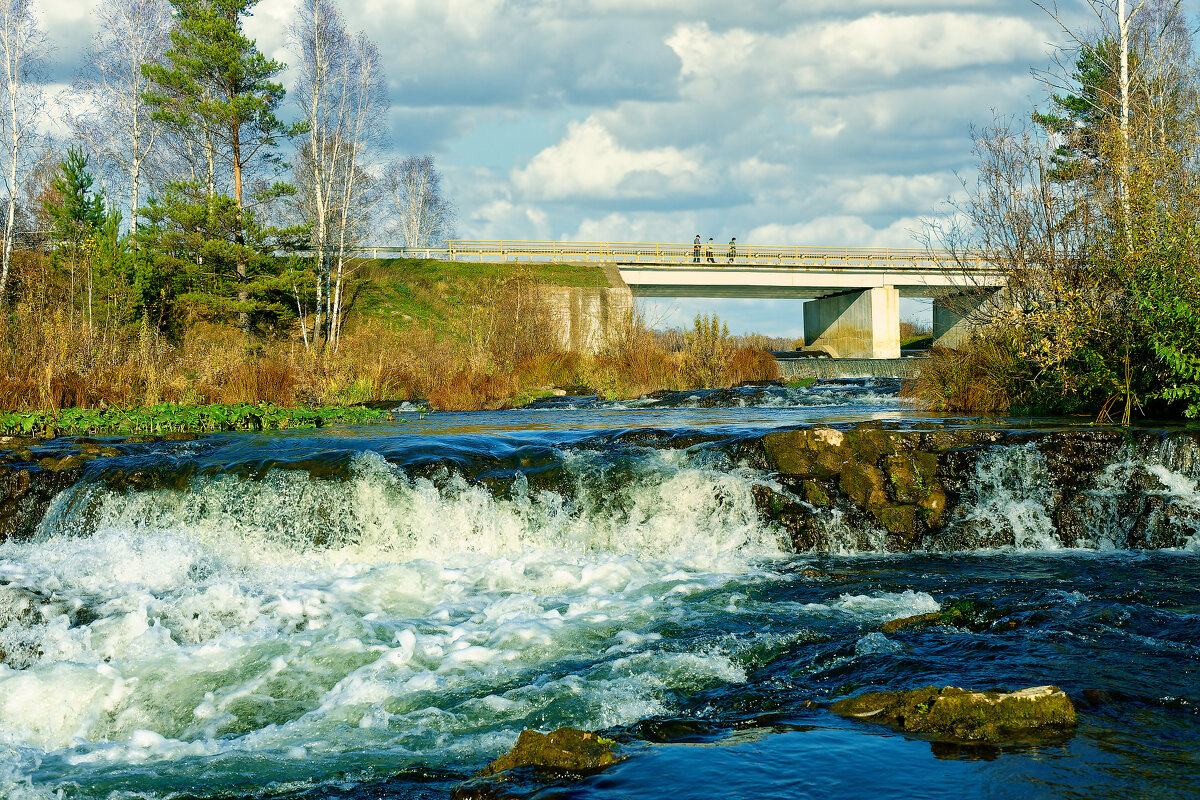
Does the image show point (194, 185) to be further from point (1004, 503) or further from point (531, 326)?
point (1004, 503)

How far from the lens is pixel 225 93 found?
98.2ft

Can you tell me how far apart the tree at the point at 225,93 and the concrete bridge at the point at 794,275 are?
1145 cm

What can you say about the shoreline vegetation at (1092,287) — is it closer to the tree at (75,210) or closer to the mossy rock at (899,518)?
the mossy rock at (899,518)

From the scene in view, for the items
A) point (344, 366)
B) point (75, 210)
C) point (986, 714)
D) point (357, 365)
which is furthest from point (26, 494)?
point (75, 210)

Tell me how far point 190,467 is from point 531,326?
1616 centimetres

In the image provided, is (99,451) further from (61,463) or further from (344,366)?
(344,366)

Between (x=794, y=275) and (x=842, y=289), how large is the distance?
3364mm

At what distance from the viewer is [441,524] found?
9391mm

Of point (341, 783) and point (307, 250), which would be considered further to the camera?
point (307, 250)

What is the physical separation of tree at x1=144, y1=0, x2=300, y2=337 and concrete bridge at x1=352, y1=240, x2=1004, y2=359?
11451 millimetres

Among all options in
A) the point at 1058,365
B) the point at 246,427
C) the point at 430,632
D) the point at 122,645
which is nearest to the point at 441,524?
the point at 430,632

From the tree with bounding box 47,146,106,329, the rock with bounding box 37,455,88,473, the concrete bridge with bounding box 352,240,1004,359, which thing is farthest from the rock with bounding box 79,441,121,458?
the concrete bridge with bounding box 352,240,1004,359

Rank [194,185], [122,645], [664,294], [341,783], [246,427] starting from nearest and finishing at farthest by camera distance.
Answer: [341,783] < [122,645] < [246,427] < [194,185] < [664,294]

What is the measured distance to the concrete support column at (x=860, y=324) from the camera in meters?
42.3
